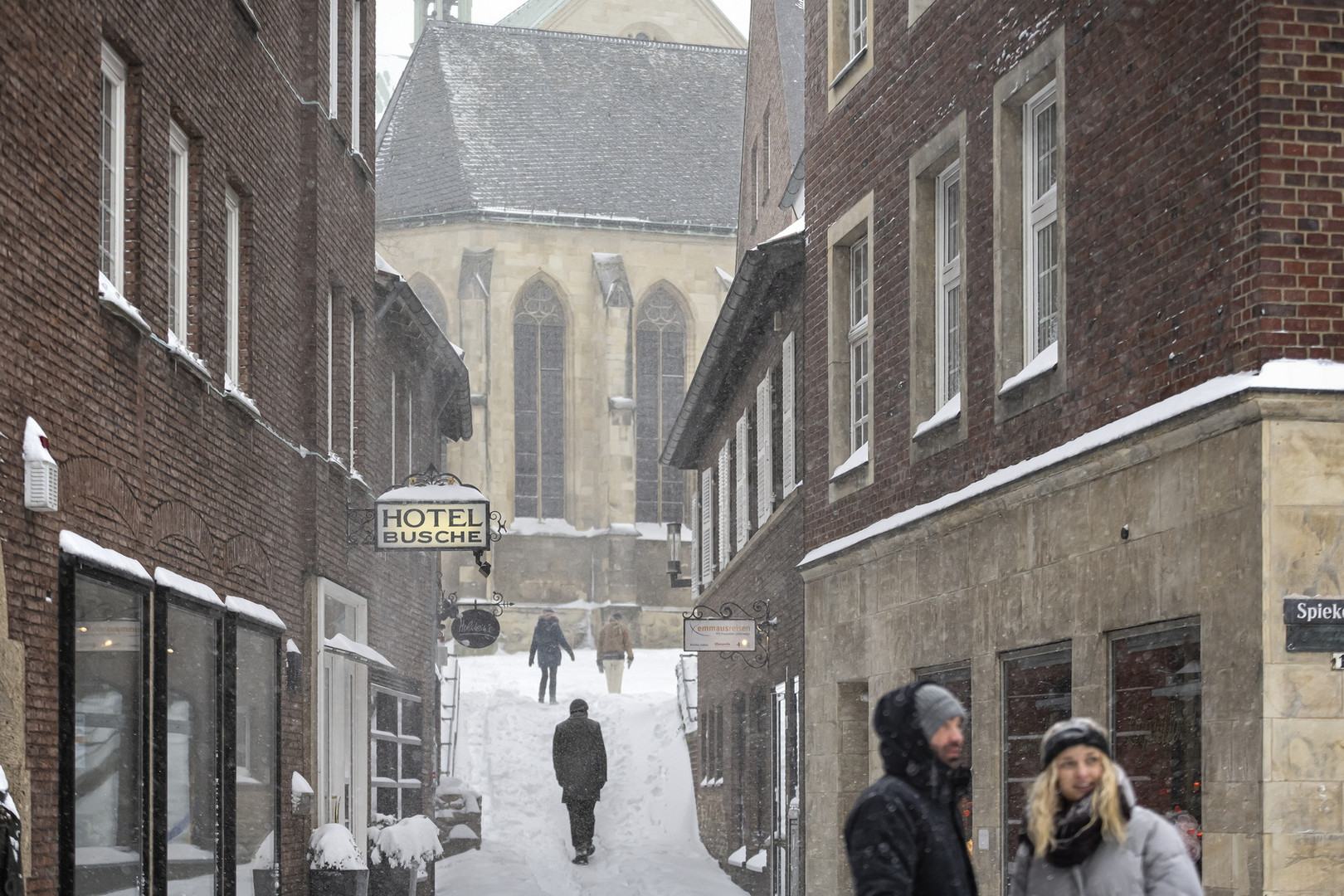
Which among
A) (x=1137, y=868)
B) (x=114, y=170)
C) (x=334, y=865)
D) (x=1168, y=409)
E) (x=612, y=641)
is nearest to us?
(x=1137, y=868)

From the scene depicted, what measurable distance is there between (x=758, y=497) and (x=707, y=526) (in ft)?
21.3

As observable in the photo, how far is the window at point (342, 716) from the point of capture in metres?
16.9

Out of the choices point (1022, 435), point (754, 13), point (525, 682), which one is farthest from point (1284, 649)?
point (525, 682)

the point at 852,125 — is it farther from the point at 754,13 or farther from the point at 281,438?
the point at 754,13

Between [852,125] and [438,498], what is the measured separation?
183 inches

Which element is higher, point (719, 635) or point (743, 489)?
point (743, 489)

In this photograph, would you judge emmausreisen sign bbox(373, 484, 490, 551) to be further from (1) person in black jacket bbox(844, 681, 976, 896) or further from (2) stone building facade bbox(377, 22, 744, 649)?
(2) stone building facade bbox(377, 22, 744, 649)

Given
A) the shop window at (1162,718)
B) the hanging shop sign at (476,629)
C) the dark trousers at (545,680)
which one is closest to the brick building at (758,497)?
the hanging shop sign at (476,629)

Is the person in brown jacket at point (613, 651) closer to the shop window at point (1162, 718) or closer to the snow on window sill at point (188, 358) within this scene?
the snow on window sill at point (188, 358)

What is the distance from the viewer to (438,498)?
17047mm

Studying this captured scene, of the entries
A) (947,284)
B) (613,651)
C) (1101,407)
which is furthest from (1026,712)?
(613,651)

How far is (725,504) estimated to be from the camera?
1035 inches

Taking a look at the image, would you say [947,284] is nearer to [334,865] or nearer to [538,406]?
[334,865]

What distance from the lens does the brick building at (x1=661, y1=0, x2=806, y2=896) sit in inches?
751
